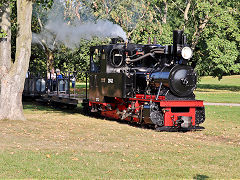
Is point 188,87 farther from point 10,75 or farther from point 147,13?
point 147,13

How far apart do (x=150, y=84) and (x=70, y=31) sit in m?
10.5

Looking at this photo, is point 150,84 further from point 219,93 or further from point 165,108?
point 219,93

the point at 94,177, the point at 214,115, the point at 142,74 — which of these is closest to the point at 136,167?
the point at 94,177

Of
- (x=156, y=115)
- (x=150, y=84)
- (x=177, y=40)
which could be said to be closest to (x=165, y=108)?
(x=156, y=115)

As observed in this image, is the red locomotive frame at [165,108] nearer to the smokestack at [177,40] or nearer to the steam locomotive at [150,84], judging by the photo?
the steam locomotive at [150,84]

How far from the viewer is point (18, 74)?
1611 cm

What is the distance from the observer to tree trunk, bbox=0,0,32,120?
52.2 ft

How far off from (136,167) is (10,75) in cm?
880

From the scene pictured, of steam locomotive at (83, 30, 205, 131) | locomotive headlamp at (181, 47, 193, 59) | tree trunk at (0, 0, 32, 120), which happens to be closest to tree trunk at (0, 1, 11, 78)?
tree trunk at (0, 0, 32, 120)

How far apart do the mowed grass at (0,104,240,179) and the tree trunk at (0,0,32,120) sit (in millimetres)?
735

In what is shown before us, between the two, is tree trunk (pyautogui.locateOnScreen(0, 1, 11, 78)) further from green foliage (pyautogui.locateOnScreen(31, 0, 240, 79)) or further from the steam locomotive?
green foliage (pyautogui.locateOnScreen(31, 0, 240, 79))

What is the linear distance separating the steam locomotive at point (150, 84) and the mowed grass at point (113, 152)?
613mm

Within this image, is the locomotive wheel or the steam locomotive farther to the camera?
the steam locomotive

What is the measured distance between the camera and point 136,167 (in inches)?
342
